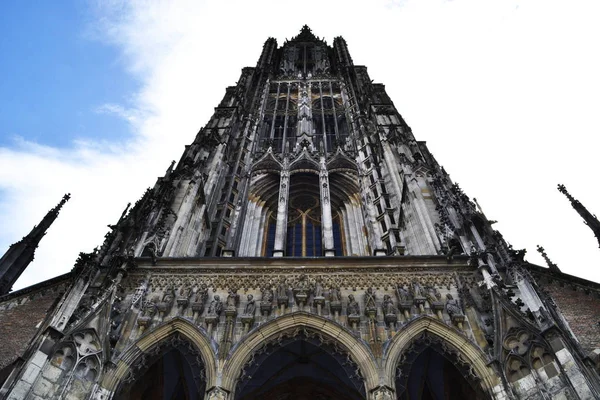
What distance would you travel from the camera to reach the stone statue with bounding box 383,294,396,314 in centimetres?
965

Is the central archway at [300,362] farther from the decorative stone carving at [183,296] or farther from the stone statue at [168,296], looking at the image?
the stone statue at [168,296]

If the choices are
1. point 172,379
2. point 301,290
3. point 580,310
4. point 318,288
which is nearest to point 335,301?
point 318,288

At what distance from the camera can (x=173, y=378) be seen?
11.1 meters

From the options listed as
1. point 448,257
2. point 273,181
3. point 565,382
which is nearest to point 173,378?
point 448,257

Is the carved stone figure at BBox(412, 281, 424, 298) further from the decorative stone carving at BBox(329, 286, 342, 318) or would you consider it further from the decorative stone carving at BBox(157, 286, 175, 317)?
the decorative stone carving at BBox(157, 286, 175, 317)

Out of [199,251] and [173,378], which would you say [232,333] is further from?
[199,251]

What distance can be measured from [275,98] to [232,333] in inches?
858

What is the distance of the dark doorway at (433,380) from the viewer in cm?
1087

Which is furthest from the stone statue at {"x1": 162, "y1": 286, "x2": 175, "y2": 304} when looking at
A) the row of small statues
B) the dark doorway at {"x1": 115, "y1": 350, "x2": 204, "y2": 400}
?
the dark doorway at {"x1": 115, "y1": 350, "x2": 204, "y2": 400}

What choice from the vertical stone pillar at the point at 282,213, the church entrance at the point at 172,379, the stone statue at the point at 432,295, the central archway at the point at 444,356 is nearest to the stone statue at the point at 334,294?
the central archway at the point at 444,356

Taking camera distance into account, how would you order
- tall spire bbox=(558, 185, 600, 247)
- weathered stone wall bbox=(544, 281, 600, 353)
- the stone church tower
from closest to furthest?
the stone church tower, weathered stone wall bbox=(544, 281, 600, 353), tall spire bbox=(558, 185, 600, 247)

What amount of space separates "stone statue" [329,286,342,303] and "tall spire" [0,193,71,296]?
34.3 feet

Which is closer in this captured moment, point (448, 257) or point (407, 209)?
point (448, 257)

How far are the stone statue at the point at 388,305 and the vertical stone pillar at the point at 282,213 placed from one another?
4996 mm
